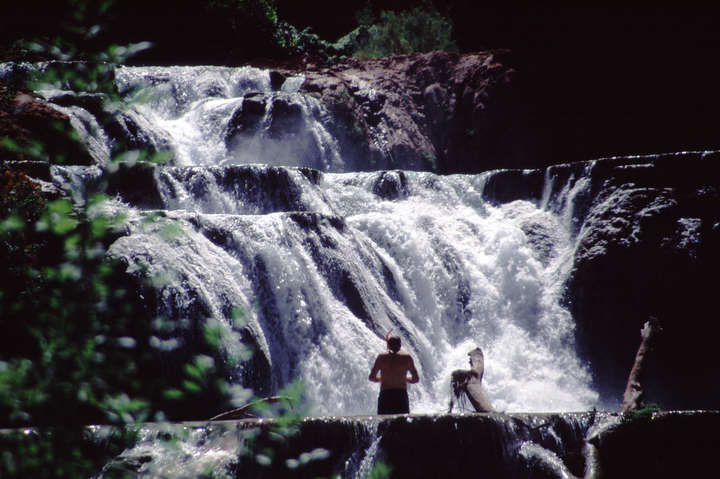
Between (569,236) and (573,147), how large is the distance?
18.7 feet

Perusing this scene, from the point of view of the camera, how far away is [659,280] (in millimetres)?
10969

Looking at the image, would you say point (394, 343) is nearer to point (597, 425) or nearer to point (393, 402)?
point (393, 402)

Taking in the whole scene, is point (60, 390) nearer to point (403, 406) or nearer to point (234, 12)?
point (403, 406)

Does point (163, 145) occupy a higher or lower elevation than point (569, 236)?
higher

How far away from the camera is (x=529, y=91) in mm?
17984

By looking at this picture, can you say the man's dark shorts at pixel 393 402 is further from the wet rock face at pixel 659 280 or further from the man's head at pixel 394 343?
the wet rock face at pixel 659 280

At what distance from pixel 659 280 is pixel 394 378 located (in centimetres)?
637

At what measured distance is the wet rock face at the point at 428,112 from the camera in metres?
17.3

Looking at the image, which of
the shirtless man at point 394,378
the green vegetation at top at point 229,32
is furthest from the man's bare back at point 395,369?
the green vegetation at top at point 229,32

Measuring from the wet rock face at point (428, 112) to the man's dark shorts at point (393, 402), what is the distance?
10.6m

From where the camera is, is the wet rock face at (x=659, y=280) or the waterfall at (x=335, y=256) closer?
the waterfall at (x=335, y=256)

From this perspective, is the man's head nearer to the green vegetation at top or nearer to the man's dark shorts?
the man's dark shorts

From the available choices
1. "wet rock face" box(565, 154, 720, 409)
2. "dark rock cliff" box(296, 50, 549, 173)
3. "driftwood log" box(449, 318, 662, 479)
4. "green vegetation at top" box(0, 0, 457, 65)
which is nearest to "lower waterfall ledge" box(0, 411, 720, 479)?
"driftwood log" box(449, 318, 662, 479)

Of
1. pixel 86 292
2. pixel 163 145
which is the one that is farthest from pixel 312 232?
pixel 86 292
